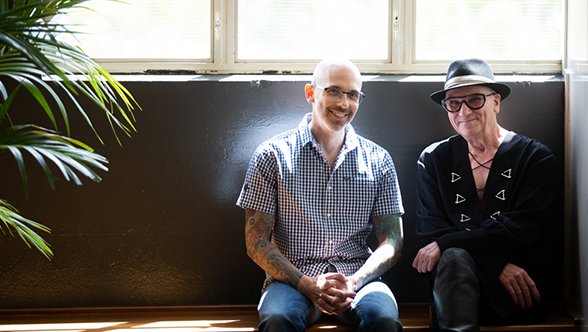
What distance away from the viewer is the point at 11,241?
388cm

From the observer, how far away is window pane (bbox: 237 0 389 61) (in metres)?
4.00

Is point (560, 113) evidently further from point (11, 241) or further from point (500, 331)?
point (11, 241)

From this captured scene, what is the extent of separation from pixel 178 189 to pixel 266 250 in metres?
0.69

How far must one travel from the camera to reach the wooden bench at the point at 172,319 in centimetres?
351

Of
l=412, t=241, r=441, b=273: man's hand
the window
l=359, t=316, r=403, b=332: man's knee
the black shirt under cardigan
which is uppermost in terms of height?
the window

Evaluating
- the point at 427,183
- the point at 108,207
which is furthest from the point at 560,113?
the point at 108,207

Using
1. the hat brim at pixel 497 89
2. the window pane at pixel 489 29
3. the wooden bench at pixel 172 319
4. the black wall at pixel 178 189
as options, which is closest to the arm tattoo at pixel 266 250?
the wooden bench at pixel 172 319

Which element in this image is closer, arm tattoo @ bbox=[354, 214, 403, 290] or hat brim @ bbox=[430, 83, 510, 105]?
arm tattoo @ bbox=[354, 214, 403, 290]

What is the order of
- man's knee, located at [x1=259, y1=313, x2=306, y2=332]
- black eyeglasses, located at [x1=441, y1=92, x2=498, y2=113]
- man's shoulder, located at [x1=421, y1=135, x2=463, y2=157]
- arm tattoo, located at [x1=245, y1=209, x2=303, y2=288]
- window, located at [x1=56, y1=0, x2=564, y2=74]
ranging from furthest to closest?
window, located at [x1=56, y1=0, x2=564, y2=74]
man's shoulder, located at [x1=421, y1=135, x2=463, y2=157]
black eyeglasses, located at [x1=441, y1=92, x2=498, y2=113]
arm tattoo, located at [x1=245, y1=209, x2=303, y2=288]
man's knee, located at [x1=259, y1=313, x2=306, y2=332]

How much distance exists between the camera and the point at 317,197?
355 cm

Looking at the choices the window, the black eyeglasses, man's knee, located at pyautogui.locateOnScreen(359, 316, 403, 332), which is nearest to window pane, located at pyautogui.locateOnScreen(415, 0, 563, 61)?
the window

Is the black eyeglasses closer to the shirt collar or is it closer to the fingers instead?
the shirt collar

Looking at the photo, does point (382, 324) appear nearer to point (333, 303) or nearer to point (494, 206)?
point (333, 303)

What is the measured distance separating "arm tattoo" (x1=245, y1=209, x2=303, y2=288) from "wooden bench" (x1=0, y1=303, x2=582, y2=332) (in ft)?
0.76
